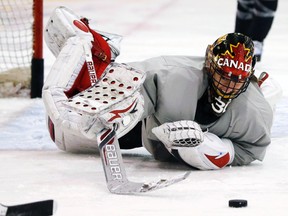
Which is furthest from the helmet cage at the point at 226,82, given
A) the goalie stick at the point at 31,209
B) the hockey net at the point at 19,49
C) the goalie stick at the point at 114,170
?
the hockey net at the point at 19,49

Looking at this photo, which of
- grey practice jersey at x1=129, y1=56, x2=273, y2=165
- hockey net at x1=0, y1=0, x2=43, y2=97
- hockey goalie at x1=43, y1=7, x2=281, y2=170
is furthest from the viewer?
hockey net at x1=0, y1=0, x2=43, y2=97

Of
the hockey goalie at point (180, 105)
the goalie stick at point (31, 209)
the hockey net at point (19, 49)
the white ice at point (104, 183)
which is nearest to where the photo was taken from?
the goalie stick at point (31, 209)

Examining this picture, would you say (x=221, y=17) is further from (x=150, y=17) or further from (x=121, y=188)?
(x=121, y=188)

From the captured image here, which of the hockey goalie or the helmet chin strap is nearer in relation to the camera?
the hockey goalie

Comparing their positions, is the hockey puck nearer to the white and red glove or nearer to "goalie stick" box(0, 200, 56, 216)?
the white and red glove

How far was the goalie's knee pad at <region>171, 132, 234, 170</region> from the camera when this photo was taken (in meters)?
3.29

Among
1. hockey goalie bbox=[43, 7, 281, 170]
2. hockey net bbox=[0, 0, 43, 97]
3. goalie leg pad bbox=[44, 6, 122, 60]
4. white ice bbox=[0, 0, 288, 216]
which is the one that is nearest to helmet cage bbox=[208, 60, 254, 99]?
hockey goalie bbox=[43, 7, 281, 170]

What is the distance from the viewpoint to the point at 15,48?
582 centimetres

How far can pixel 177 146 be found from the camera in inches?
128

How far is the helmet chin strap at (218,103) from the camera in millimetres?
3328

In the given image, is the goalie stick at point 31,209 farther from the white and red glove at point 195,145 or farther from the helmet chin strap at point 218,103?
the helmet chin strap at point 218,103

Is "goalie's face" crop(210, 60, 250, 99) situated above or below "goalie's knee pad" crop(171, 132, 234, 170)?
above

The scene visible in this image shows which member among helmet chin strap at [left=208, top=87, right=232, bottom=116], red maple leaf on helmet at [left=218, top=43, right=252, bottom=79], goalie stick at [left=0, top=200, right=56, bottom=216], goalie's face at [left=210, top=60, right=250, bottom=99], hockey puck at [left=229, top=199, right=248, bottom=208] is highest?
red maple leaf on helmet at [left=218, top=43, right=252, bottom=79]

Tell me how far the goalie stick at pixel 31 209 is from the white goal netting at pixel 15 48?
2255 mm
